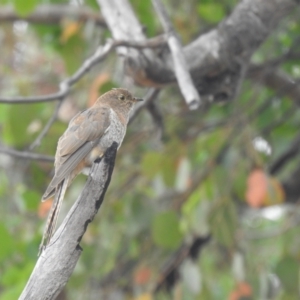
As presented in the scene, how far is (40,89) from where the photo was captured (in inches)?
285

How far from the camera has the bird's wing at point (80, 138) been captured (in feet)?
11.5

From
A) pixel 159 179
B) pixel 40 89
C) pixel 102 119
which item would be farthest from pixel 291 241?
pixel 40 89

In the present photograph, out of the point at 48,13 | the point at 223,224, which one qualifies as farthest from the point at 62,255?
the point at 48,13

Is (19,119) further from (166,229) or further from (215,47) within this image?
(215,47)

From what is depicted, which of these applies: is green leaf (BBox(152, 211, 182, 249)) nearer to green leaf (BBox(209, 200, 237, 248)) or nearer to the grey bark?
green leaf (BBox(209, 200, 237, 248))

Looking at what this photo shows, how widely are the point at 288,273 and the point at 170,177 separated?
1025mm

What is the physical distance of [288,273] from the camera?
4.86 m

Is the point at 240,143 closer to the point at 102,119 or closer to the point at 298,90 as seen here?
the point at 298,90

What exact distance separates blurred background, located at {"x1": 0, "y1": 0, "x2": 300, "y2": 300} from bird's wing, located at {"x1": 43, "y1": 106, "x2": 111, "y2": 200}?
613 mm

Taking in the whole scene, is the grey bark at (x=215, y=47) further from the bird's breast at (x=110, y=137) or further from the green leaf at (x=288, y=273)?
the green leaf at (x=288, y=273)

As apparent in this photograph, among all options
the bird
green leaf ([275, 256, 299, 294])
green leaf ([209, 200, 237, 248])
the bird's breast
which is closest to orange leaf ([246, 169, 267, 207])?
green leaf ([209, 200, 237, 248])

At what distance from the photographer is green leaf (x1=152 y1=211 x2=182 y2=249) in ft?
16.2

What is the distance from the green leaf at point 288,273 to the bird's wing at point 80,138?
1.69 metres

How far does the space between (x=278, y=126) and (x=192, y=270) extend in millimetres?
1601
